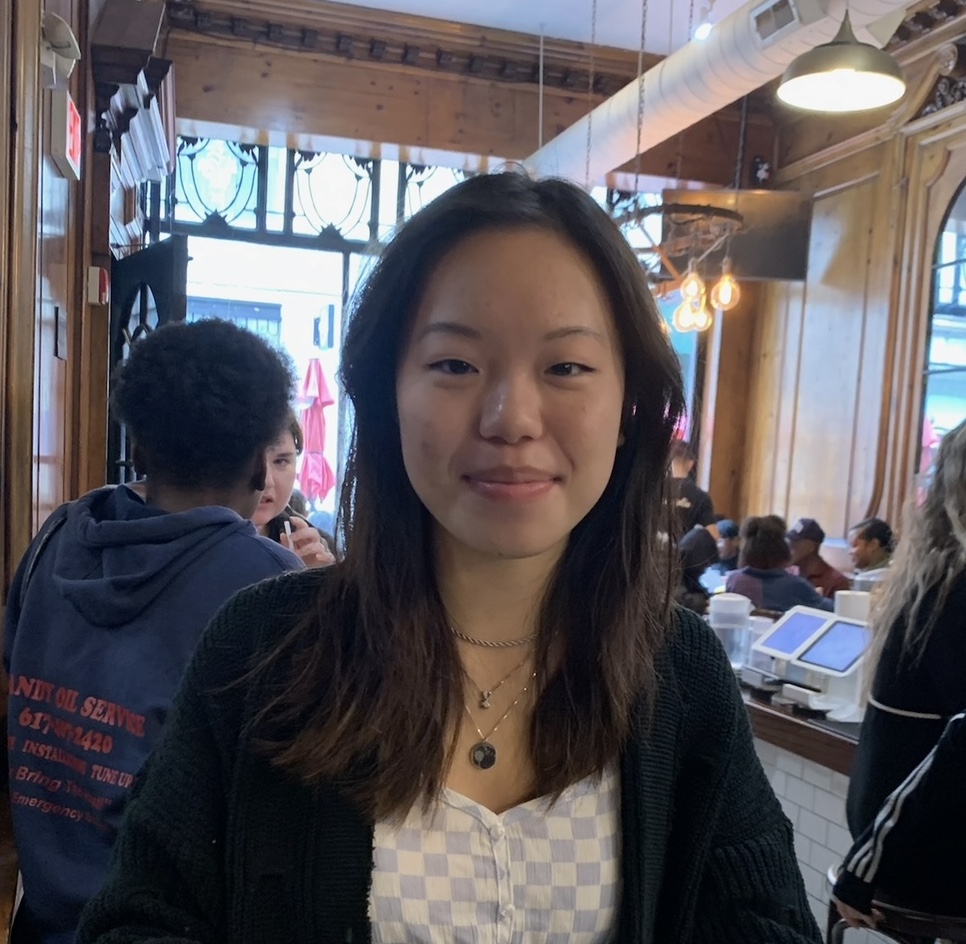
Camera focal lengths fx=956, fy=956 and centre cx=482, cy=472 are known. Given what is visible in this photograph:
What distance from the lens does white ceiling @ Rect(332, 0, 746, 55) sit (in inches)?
207

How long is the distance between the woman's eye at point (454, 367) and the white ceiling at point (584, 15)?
4.84 metres

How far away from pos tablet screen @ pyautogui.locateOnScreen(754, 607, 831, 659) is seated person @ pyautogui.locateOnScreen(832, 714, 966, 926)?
0.85 meters

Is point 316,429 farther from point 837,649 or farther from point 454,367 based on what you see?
point 454,367

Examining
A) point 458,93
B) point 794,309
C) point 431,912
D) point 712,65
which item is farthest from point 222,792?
point 794,309

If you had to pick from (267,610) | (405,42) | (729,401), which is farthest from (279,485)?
(729,401)

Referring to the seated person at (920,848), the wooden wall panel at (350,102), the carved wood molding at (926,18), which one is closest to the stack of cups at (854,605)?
the seated person at (920,848)

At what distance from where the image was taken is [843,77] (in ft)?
10.9

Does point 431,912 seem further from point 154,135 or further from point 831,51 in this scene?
point 154,135

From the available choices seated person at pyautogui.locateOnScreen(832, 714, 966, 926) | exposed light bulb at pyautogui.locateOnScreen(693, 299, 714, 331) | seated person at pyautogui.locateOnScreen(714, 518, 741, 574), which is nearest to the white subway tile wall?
seated person at pyautogui.locateOnScreen(832, 714, 966, 926)

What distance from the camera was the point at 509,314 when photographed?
921mm

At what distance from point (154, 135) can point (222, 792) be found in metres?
3.31

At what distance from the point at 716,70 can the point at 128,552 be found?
378 centimetres

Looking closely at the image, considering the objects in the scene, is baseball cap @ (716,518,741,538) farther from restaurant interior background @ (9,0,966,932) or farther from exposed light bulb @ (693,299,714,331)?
exposed light bulb @ (693,299,714,331)

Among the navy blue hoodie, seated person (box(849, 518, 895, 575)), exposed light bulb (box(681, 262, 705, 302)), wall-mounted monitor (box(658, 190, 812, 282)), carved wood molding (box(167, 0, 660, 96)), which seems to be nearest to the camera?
the navy blue hoodie
